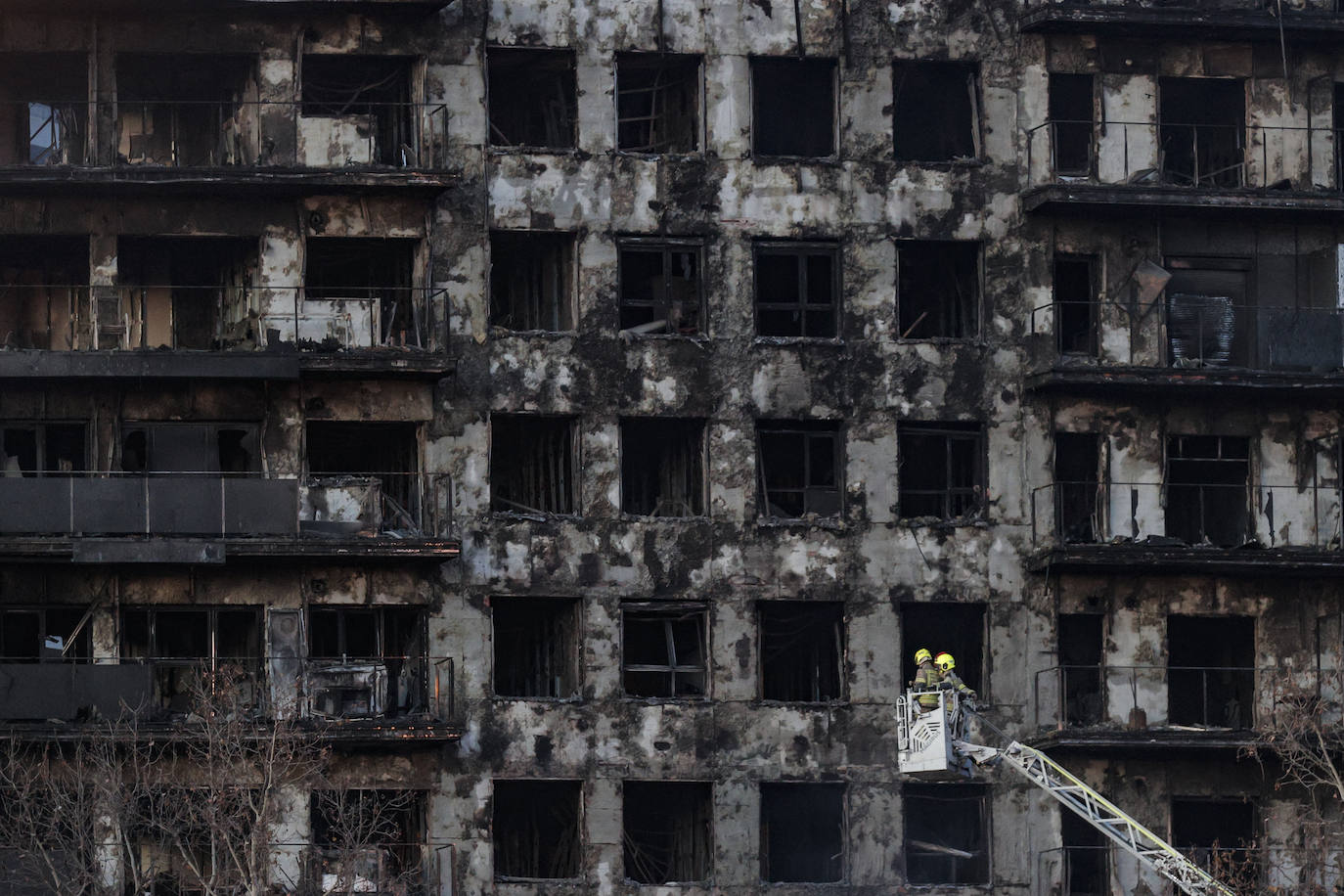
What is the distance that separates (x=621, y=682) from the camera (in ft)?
220

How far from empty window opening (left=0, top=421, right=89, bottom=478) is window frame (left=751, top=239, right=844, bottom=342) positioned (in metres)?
13.6

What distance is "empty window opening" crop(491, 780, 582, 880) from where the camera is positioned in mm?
66562

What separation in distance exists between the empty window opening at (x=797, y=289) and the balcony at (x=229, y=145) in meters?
6.85

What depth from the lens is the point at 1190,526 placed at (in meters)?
70.2

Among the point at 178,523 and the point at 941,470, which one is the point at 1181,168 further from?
the point at 178,523

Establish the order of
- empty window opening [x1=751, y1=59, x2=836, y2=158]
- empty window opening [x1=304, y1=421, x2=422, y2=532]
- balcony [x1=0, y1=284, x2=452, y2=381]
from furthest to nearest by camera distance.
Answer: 1. empty window opening [x1=751, y1=59, x2=836, y2=158]
2. empty window opening [x1=304, y1=421, x2=422, y2=532]
3. balcony [x1=0, y1=284, x2=452, y2=381]

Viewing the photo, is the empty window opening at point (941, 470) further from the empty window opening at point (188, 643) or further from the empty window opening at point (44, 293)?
the empty window opening at point (44, 293)

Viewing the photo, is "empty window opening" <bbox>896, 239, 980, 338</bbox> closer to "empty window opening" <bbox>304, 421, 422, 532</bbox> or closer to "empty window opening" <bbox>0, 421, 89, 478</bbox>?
"empty window opening" <bbox>304, 421, 422, 532</bbox>

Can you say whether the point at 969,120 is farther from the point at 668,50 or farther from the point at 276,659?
the point at 276,659

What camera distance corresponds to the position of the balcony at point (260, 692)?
64.5m

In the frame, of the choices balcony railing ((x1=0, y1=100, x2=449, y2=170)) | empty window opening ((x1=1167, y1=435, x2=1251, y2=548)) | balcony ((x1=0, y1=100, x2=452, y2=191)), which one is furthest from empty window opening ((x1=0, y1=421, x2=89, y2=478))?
empty window opening ((x1=1167, y1=435, x2=1251, y2=548))

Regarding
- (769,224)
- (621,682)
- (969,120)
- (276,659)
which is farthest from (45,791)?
(969,120)

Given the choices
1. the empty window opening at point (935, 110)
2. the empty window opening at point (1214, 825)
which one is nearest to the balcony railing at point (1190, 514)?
the empty window opening at point (1214, 825)

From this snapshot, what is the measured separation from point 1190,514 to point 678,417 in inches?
430
